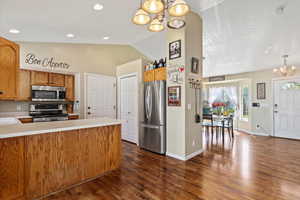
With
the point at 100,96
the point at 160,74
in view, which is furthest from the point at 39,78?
the point at 160,74

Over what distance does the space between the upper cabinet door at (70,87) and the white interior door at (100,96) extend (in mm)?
430

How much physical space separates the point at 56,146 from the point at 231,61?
18.2ft

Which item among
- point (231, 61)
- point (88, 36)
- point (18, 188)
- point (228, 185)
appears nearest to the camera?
point (18, 188)

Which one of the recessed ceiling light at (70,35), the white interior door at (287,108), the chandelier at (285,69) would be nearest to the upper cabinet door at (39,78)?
the recessed ceiling light at (70,35)

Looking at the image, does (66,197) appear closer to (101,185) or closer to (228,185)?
(101,185)

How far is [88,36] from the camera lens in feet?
13.6

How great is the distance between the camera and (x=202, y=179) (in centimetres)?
240

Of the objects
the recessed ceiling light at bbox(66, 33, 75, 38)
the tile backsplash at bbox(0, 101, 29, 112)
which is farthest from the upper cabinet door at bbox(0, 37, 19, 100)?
the tile backsplash at bbox(0, 101, 29, 112)

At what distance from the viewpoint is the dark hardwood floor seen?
1996 millimetres

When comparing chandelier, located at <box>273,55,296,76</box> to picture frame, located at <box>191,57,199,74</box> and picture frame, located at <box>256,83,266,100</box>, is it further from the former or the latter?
picture frame, located at <box>191,57,199,74</box>

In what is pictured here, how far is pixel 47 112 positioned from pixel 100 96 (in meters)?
1.50

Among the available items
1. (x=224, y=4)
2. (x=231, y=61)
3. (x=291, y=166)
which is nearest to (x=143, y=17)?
(x=224, y=4)

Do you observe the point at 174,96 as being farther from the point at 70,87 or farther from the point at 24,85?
the point at 24,85

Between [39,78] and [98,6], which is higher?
[98,6]
